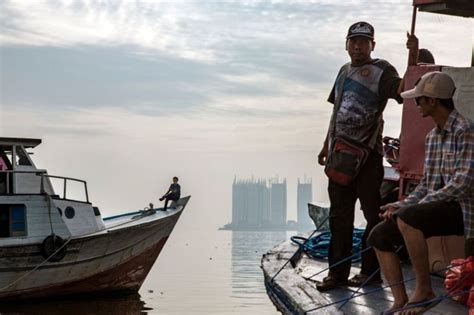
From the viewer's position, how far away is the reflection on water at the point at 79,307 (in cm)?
1792

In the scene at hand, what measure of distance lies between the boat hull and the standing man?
1080cm

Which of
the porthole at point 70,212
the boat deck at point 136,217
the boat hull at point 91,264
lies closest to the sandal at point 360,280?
the boat hull at point 91,264

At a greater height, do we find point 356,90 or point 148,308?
point 356,90

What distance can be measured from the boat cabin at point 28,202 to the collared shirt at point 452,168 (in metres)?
12.7

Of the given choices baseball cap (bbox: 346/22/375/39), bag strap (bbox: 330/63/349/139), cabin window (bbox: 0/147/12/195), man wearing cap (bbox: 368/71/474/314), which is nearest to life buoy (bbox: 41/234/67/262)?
cabin window (bbox: 0/147/12/195)

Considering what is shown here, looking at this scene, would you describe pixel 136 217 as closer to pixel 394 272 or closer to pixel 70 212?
pixel 70 212

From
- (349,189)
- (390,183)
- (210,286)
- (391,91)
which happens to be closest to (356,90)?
(391,91)

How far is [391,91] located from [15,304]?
496 inches

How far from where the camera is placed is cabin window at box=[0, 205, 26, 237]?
1767cm

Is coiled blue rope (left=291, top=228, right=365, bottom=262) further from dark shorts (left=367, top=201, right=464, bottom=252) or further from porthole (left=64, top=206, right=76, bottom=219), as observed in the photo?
porthole (left=64, top=206, right=76, bottom=219)

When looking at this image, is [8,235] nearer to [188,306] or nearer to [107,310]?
[107,310]

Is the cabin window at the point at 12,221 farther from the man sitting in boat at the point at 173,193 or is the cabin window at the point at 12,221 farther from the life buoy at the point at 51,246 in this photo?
the man sitting in boat at the point at 173,193

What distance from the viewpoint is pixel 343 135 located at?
807cm

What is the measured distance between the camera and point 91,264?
19.7m
